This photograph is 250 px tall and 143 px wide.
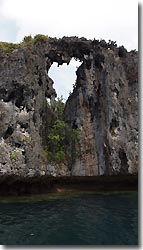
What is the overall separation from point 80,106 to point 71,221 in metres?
14.5

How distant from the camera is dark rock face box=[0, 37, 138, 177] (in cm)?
2777

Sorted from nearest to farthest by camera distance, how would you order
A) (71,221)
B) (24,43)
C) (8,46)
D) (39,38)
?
(71,221)
(8,46)
(24,43)
(39,38)

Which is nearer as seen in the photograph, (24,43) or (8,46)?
(8,46)

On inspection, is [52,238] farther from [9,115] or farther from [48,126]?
[48,126]

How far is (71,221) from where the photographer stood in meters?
18.4

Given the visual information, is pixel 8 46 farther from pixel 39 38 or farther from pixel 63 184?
pixel 63 184

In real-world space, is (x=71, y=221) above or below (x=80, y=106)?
below

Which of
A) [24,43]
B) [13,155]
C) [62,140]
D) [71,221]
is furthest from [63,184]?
[24,43]

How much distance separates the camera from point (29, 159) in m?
27.5

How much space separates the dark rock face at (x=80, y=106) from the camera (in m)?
27.8

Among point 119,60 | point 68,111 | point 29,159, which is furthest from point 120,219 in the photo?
point 119,60

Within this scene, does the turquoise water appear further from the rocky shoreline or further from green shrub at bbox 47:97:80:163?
green shrub at bbox 47:97:80:163

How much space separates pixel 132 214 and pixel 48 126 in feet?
42.0

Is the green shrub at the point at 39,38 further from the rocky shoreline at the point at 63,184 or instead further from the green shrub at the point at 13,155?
the rocky shoreline at the point at 63,184
